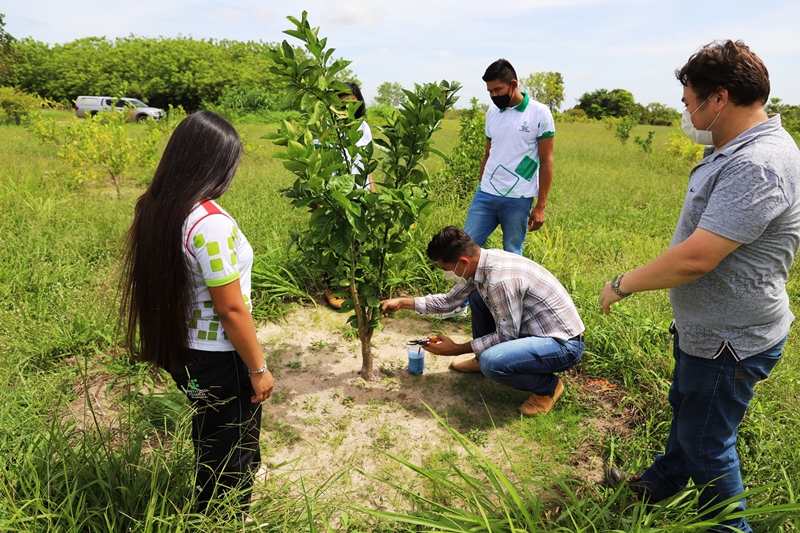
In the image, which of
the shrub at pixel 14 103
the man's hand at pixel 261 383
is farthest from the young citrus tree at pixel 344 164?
the shrub at pixel 14 103

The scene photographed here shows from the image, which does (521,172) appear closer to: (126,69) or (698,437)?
(698,437)

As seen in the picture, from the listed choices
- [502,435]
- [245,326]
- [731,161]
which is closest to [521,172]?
[502,435]

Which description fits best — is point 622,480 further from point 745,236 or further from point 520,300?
point 745,236

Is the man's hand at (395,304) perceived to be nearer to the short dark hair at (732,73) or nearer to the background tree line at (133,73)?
the short dark hair at (732,73)

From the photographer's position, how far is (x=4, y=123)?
18.0m

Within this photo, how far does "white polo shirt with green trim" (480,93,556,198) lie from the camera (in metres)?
3.63

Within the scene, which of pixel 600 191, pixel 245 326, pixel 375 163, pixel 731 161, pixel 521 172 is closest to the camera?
pixel 731 161

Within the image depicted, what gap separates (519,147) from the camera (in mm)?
3650

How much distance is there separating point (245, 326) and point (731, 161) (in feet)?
5.48

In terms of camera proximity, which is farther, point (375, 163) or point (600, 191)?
point (600, 191)

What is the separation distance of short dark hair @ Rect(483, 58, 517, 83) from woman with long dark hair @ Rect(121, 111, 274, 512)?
244 centimetres

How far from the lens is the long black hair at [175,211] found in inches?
61.6

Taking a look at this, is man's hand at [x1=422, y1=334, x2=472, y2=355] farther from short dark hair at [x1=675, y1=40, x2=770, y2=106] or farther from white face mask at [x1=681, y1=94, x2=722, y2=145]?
short dark hair at [x1=675, y1=40, x2=770, y2=106]

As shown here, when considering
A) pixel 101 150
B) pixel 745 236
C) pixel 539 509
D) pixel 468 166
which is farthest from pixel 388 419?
pixel 101 150
